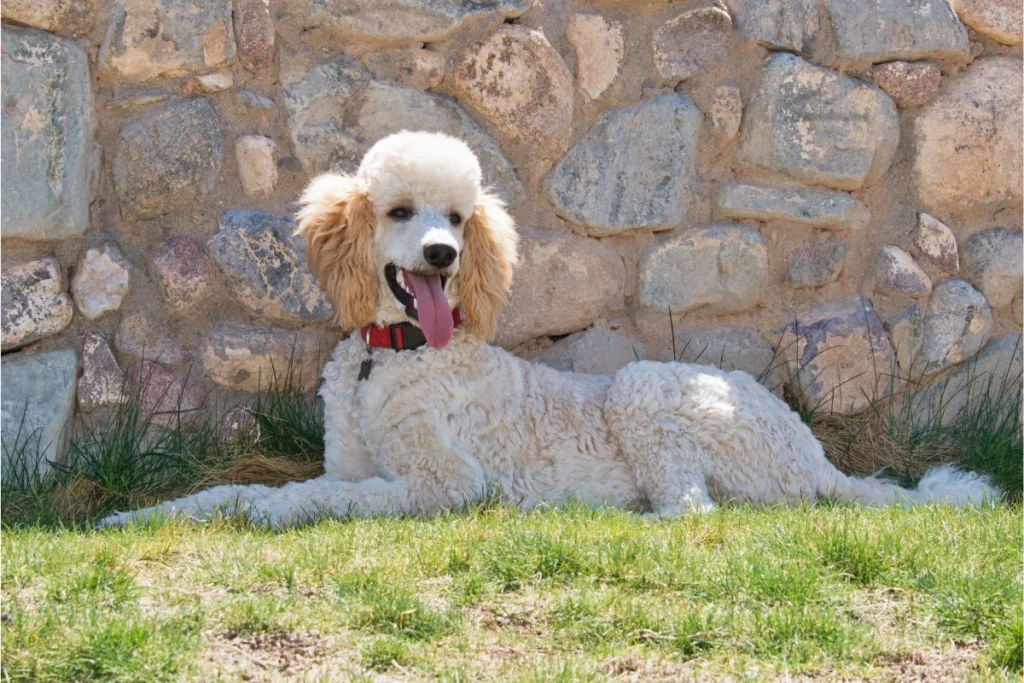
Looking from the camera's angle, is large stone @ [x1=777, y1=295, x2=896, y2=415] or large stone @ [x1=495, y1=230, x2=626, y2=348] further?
large stone @ [x1=777, y1=295, x2=896, y2=415]

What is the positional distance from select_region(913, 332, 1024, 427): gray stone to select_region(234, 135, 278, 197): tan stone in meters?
3.40

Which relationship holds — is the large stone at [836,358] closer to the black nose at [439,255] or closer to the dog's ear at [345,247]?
the black nose at [439,255]

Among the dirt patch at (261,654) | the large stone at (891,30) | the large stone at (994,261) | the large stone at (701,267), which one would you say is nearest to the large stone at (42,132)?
the dirt patch at (261,654)

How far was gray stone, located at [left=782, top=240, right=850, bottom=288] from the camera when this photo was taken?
5.23m

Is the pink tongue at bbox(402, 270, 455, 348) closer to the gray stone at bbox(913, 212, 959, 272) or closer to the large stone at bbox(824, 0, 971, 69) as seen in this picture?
the large stone at bbox(824, 0, 971, 69)

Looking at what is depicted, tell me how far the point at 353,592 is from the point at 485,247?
1823 millimetres

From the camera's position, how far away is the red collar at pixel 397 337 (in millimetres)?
4297

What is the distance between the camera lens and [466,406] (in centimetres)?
434

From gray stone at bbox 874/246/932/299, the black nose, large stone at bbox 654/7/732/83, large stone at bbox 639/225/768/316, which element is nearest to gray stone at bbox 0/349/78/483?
the black nose

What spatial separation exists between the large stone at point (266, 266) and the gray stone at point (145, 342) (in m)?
0.36

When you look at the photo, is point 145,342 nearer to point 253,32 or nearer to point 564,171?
point 253,32

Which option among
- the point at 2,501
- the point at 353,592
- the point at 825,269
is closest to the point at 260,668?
the point at 353,592

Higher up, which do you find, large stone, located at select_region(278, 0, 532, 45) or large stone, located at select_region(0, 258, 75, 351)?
large stone, located at select_region(278, 0, 532, 45)

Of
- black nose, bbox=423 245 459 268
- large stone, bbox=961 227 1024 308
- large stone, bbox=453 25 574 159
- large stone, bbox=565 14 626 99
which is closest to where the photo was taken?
black nose, bbox=423 245 459 268
